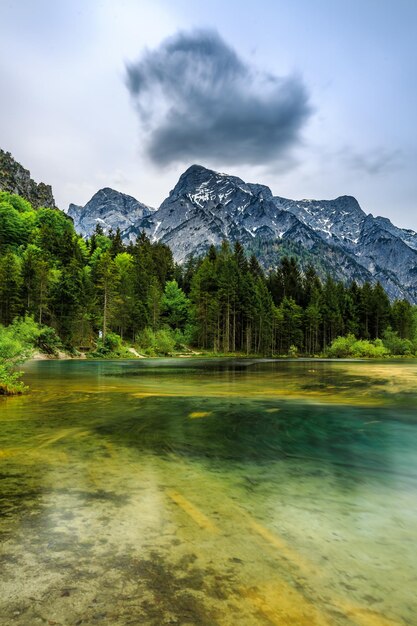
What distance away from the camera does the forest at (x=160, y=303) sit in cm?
6056

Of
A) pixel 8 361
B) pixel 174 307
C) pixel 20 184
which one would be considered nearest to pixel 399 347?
pixel 174 307

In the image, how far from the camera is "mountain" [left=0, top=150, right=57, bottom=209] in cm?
12614

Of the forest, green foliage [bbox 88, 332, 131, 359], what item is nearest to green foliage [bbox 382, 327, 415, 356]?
the forest

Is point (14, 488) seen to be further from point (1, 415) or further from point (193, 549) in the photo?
point (1, 415)

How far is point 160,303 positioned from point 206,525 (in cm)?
7881

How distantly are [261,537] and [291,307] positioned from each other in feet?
313

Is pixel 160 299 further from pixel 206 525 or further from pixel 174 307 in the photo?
pixel 206 525

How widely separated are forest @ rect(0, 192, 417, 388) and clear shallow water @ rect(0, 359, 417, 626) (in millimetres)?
44548

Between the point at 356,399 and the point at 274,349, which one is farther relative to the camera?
the point at 274,349

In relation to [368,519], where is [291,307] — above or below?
above

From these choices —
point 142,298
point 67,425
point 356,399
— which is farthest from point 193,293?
point 67,425

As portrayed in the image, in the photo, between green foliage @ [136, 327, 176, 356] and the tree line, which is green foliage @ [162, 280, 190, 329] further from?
green foliage @ [136, 327, 176, 356]

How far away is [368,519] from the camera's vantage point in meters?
4.66

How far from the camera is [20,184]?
439 feet
